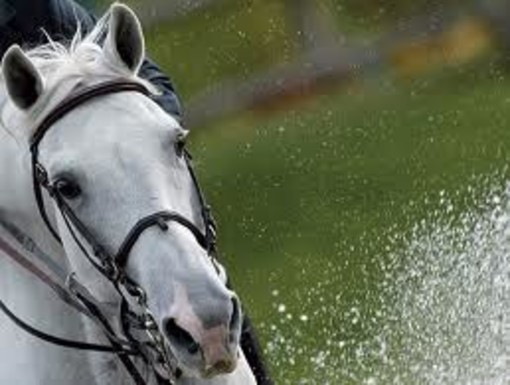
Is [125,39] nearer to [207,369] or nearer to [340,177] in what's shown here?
[207,369]

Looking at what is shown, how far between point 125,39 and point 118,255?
498mm

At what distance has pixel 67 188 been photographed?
13.6ft

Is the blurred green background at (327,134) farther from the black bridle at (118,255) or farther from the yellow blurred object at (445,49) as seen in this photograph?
the black bridle at (118,255)

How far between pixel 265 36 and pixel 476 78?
5.21 ft

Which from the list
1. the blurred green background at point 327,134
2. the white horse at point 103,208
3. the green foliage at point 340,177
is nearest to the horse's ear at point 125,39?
the white horse at point 103,208

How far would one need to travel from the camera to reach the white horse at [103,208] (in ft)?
13.0

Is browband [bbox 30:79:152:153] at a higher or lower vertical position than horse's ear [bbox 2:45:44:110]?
lower

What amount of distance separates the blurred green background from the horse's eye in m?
3.52

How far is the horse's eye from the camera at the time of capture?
4129mm

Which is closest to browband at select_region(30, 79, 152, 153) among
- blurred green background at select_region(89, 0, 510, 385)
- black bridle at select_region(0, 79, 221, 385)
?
black bridle at select_region(0, 79, 221, 385)

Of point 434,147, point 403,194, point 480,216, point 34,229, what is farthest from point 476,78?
point 34,229

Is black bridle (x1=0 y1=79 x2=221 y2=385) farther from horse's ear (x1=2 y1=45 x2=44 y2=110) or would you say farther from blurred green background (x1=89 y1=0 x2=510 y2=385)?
blurred green background (x1=89 y1=0 x2=510 y2=385)

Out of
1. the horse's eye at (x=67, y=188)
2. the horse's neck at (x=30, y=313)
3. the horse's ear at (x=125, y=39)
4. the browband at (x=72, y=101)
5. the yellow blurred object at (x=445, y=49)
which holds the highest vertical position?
the horse's ear at (x=125, y=39)

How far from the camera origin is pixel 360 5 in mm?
12859
